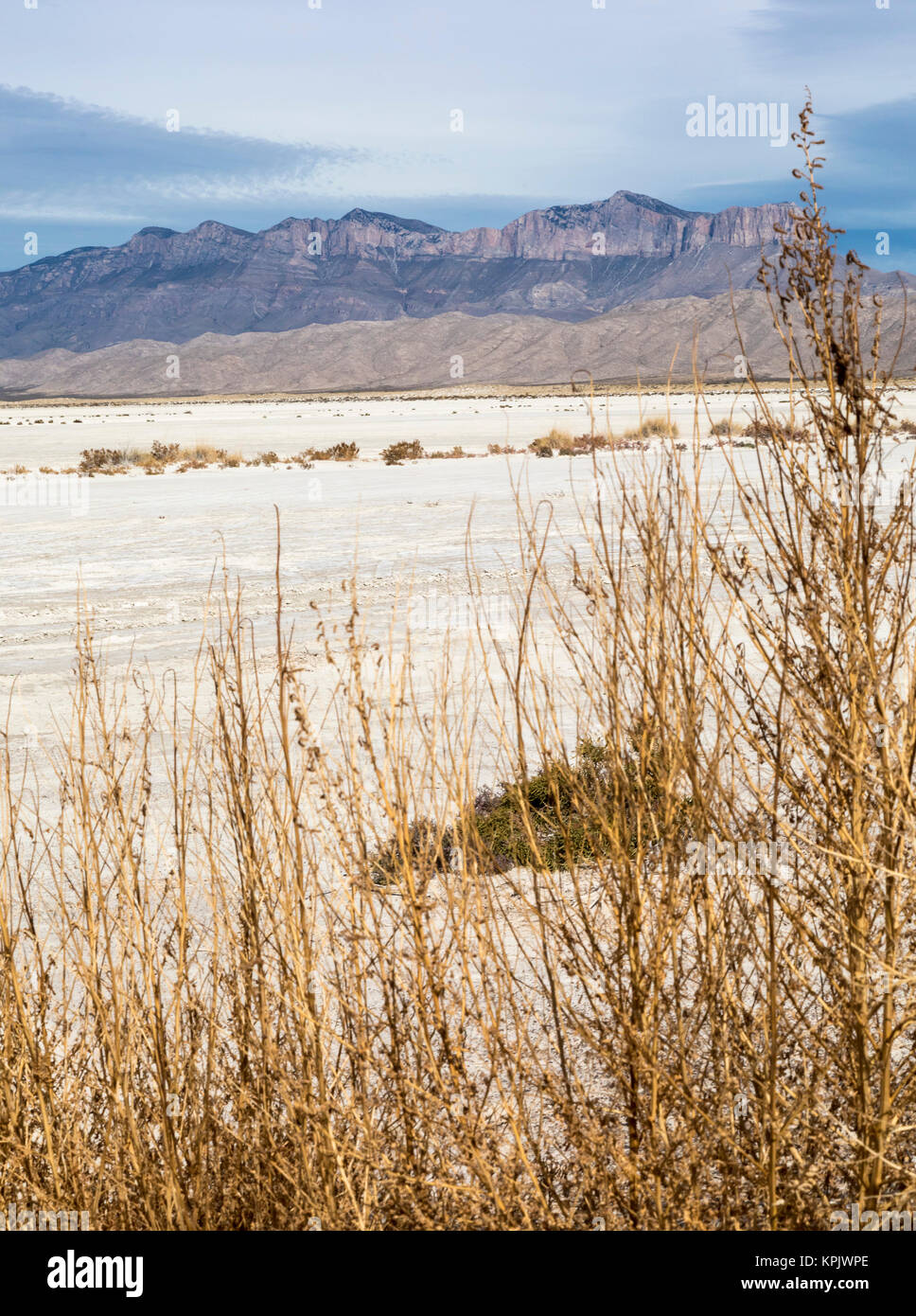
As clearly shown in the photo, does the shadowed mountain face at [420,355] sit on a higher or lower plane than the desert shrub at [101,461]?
higher

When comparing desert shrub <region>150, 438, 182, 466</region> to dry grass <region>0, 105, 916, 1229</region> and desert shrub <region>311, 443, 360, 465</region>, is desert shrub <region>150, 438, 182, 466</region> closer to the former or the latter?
desert shrub <region>311, 443, 360, 465</region>

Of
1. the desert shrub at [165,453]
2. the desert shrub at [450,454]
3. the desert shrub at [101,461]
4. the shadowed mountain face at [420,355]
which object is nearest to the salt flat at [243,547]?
the desert shrub at [450,454]

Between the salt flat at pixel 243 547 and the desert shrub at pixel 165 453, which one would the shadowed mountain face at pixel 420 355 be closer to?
the desert shrub at pixel 165 453

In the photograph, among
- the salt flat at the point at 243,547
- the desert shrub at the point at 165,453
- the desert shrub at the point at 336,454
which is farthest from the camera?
the desert shrub at the point at 336,454

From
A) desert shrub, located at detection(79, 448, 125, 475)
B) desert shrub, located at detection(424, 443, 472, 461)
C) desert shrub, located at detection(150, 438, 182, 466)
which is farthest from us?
desert shrub, located at detection(424, 443, 472, 461)

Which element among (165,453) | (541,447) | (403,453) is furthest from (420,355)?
(541,447)

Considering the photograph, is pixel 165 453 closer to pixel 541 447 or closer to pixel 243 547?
pixel 541 447

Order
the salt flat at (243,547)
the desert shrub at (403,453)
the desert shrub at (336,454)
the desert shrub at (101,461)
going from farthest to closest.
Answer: the desert shrub at (336,454) → the desert shrub at (403,453) → the desert shrub at (101,461) → the salt flat at (243,547)

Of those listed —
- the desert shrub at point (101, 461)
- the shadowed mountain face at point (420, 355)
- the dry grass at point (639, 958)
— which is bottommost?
the dry grass at point (639, 958)

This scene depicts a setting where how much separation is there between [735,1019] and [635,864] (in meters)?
0.41

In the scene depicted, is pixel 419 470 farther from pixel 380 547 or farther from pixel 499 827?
pixel 499 827

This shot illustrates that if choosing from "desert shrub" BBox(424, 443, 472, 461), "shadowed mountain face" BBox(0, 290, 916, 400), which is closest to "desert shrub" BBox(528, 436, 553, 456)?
"desert shrub" BBox(424, 443, 472, 461)

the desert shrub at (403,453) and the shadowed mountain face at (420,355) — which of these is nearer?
the desert shrub at (403,453)
